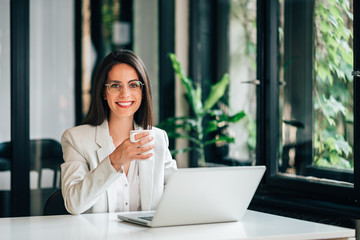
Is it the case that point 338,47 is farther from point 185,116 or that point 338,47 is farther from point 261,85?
point 185,116

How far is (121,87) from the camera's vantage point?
240cm

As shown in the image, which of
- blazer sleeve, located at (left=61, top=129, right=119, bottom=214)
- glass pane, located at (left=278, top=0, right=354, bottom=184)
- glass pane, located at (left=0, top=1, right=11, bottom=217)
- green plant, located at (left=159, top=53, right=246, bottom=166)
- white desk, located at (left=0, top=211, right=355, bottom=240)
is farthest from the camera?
green plant, located at (left=159, top=53, right=246, bottom=166)

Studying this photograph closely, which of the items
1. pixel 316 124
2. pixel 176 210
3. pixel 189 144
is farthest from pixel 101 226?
pixel 189 144

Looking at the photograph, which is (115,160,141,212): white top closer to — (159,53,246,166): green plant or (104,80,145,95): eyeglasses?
(104,80,145,95): eyeglasses

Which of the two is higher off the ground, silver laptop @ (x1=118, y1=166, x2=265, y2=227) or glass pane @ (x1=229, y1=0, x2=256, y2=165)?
glass pane @ (x1=229, y1=0, x2=256, y2=165)

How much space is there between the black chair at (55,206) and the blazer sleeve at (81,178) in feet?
0.33

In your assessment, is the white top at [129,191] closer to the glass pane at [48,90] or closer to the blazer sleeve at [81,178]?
the blazer sleeve at [81,178]

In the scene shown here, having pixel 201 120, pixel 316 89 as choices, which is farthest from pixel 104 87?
pixel 201 120

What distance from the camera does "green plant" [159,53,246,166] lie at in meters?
4.15

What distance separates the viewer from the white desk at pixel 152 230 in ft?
5.51

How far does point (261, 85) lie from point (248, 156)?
719 millimetres

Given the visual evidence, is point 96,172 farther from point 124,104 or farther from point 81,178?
point 124,104

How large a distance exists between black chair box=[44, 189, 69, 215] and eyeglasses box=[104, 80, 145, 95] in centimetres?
50

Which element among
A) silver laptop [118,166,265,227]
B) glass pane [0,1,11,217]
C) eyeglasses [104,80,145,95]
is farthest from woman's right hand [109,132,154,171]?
glass pane [0,1,11,217]
